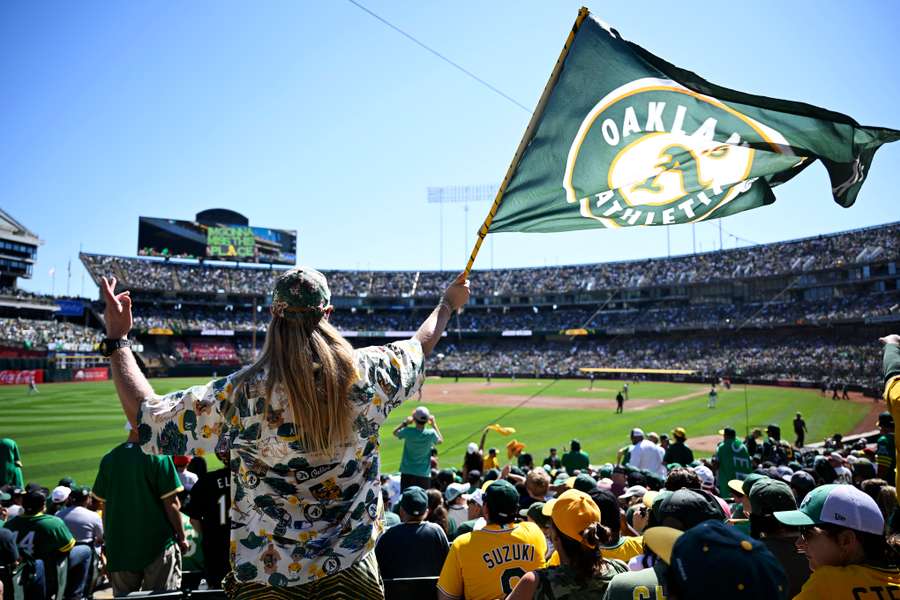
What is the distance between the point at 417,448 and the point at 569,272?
253 ft

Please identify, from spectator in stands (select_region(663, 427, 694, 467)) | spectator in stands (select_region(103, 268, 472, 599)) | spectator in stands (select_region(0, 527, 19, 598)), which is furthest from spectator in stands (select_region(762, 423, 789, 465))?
spectator in stands (select_region(0, 527, 19, 598))

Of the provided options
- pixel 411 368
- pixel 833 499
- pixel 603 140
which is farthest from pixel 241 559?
pixel 603 140

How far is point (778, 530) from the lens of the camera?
4.38m

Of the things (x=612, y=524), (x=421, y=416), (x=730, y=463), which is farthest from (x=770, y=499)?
(x=730, y=463)

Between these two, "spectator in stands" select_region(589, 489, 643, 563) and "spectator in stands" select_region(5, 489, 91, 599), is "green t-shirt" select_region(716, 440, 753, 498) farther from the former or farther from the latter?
"spectator in stands" select_region(5, 489, 91, 599)

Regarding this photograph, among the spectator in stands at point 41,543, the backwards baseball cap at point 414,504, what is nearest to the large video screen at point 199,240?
the spectator in stands at point 41,543

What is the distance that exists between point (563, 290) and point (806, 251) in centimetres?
3042

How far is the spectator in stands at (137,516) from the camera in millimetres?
4941

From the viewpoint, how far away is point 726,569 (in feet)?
7.04

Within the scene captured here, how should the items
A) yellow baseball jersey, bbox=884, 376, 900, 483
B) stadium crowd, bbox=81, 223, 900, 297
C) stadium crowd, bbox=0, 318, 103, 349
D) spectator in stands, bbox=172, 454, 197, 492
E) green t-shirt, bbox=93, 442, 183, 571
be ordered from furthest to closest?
stadium crowd, bbox=81, 223, 900, 297 → stadium crowd, bbox=0, 318, 103, 349 → spectator in stands, bbox=172, 454, 197, 492 → green t-shirt, bbox=93, 442, 183, 571 → yellow baseball jersey, bbox=884, 376, 900, 483

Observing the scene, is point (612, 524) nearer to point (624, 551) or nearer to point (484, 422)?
point (624, 551)

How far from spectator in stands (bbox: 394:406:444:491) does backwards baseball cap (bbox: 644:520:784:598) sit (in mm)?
7792

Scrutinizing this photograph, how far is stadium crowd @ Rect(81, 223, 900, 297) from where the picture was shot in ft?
190

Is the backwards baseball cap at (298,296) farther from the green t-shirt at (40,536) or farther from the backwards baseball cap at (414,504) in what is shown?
the green t-shirt at (40,536)
